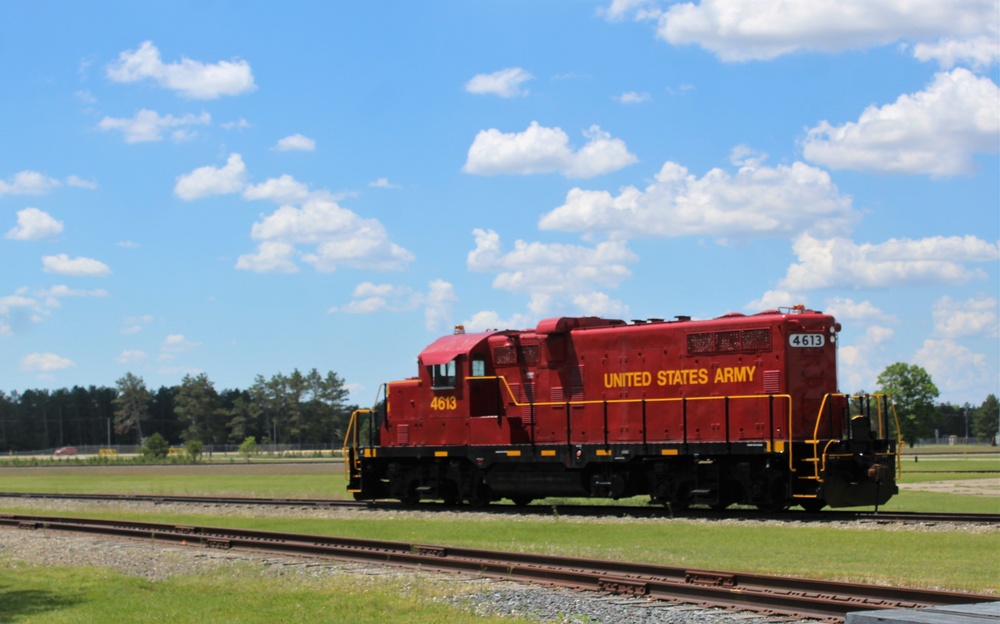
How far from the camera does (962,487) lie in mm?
35812

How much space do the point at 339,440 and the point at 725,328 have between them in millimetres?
110728

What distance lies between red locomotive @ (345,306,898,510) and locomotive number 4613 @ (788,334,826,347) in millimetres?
35

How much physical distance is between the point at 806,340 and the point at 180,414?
123m

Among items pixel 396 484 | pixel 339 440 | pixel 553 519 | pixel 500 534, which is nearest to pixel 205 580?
pixel 500 534

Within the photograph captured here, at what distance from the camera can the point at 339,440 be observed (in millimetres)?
129875

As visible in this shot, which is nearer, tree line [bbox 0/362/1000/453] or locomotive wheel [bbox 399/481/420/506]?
locomotive wheel [bbox 399/481/420/506]

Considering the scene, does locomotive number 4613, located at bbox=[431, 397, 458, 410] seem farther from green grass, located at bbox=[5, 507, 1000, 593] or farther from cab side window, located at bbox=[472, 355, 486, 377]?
green grass, located at bbox=[5, 507, 1000, 593]

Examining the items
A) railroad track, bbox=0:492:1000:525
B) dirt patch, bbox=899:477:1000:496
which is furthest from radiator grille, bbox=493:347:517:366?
dirt patch, bbox=899:477:1000:496

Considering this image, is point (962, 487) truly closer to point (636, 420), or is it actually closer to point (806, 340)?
point (806, 340)

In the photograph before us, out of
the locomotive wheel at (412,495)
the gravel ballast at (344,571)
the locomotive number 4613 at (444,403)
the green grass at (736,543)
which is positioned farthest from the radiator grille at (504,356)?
the green grass at (736,543)

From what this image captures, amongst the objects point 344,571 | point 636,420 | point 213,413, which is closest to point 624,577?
point 344,571

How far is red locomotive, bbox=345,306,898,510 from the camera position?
21672 millimetres

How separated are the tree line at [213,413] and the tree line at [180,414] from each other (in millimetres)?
115

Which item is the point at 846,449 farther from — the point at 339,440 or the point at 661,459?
the point at 339,440
